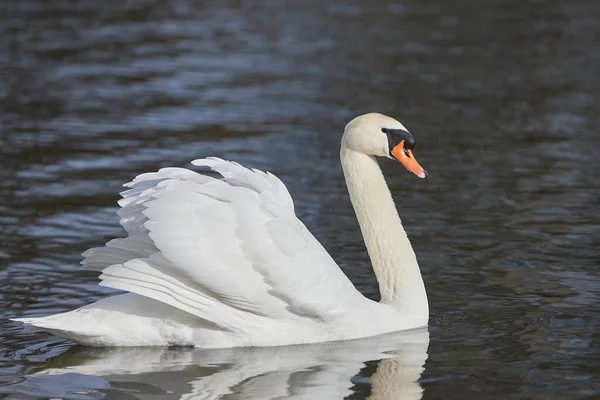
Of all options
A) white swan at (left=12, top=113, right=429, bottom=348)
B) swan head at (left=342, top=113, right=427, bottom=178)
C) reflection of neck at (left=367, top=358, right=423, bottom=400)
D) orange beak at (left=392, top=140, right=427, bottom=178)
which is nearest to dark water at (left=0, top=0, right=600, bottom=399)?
reflection of neck at (left=367, top=358, right=423, bottom=400)

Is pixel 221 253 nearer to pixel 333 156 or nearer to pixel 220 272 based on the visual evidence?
pixel 220 272

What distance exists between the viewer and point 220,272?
7.76 meters

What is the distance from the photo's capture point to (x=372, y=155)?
880 cm

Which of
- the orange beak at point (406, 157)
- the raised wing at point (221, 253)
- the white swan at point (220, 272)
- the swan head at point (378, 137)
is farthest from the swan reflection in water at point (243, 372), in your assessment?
the swan head at point (378, 137)

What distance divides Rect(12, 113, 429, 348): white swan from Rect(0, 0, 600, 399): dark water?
0.17m

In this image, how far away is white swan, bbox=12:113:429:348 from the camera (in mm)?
7773

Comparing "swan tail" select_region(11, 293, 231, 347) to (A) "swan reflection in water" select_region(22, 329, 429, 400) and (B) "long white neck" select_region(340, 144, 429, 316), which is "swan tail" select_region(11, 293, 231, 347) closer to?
(A) "swan reflection in water" select_region(22, 329, 429, 400)

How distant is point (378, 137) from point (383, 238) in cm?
72

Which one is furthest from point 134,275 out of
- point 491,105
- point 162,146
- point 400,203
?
point 491,105

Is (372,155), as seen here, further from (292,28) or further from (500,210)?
(292,28)

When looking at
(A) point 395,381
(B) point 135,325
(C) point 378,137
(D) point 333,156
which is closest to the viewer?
(A) point 395,381

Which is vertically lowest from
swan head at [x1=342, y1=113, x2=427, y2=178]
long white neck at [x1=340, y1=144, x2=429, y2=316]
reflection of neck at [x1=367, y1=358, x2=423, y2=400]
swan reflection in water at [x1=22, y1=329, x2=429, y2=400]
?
reflection of neck at [x1=367, y1=358, x2=423, y2=400]

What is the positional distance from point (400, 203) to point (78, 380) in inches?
207

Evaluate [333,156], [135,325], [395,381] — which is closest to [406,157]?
[395,381]
